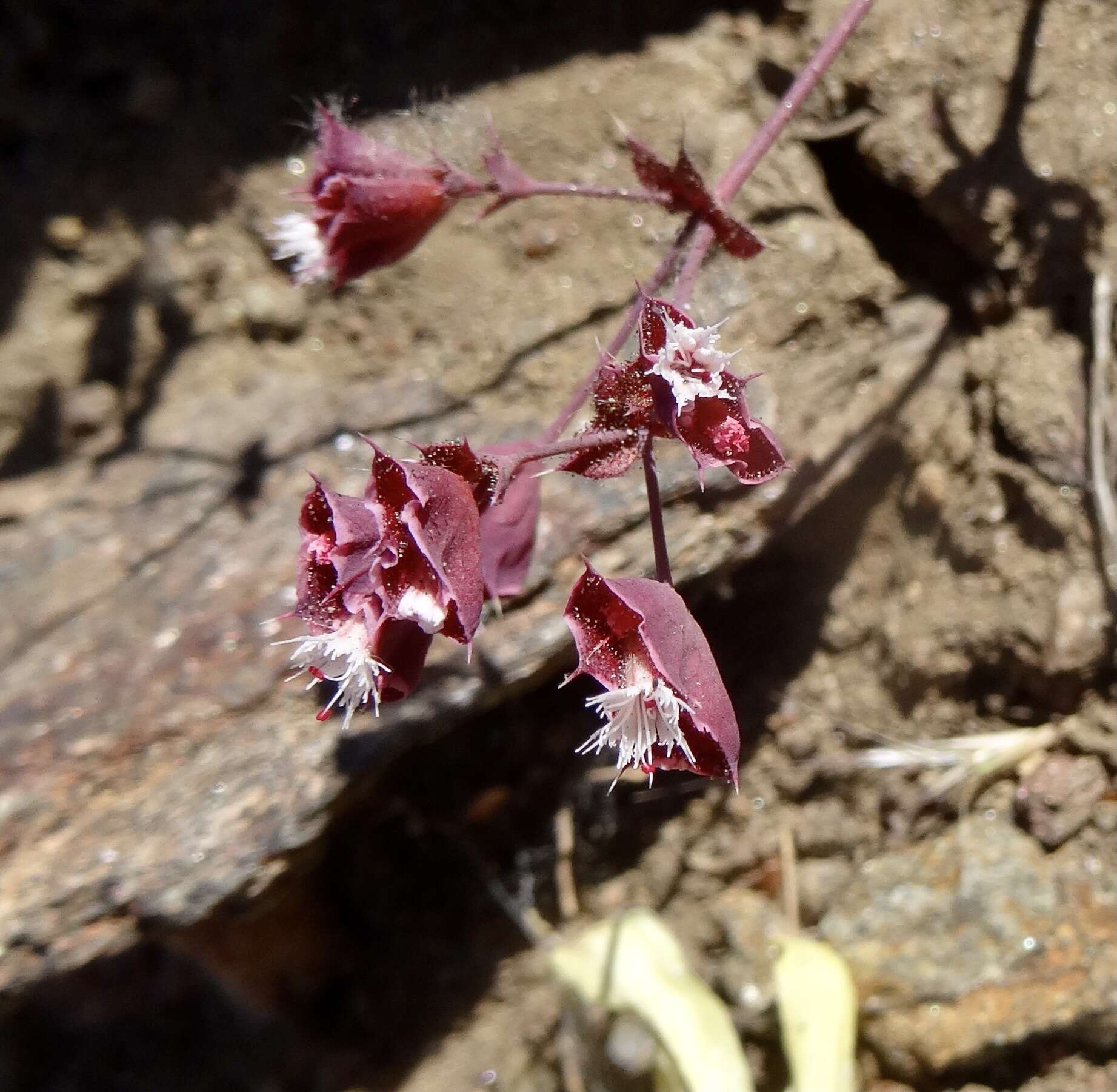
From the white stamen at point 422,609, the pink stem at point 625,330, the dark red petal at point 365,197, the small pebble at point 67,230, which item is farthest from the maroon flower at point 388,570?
the small pebble at point 67,230

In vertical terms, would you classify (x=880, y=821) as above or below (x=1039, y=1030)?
above

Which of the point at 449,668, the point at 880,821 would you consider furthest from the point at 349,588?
Result: the point at 880,821

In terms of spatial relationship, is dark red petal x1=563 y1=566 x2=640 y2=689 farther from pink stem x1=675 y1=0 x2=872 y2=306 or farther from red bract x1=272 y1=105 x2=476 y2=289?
red bract x1=272 y1=105 x2=476 y2=289

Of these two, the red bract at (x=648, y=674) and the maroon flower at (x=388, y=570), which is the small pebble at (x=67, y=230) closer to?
the maroon flower at (x=388, y=570)

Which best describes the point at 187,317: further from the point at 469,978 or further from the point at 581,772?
the point at 469,978

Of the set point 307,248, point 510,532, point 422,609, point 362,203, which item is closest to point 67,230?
point 307,248

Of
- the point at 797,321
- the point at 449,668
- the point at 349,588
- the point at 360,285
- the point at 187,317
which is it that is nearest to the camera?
the point at 349,588

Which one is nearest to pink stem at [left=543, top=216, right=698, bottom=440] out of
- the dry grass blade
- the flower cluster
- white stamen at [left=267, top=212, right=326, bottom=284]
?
the flower cluster
